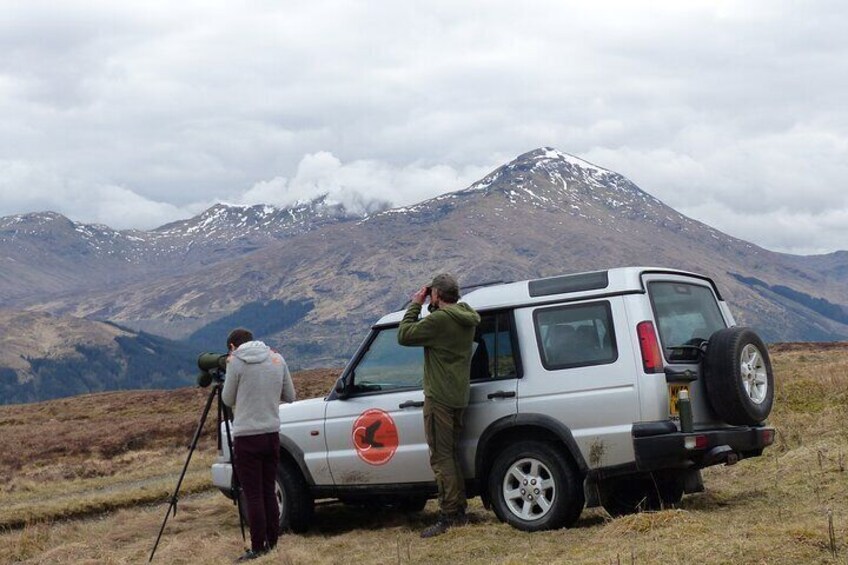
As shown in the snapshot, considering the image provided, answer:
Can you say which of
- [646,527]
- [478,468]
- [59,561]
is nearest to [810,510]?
[646,527]

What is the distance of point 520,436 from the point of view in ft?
31.5

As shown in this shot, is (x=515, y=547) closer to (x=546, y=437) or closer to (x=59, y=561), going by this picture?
(x=546, y=437)

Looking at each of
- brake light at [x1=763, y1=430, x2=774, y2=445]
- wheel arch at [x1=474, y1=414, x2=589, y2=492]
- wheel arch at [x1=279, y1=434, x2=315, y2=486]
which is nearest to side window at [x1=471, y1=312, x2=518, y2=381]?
wheel arch at [x1=474, y1=414, x2=589, y2=492]

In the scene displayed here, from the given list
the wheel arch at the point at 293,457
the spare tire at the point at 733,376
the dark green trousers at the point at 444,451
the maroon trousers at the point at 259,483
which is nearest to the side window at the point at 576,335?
the spare tire at the point at 733,376

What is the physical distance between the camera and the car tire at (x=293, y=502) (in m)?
11.0

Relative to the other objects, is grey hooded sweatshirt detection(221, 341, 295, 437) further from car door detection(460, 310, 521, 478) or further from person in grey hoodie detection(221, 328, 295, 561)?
car door detection(460, 310, 521, 478)

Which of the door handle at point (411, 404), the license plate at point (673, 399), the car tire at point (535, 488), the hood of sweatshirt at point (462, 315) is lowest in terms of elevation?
the car tire at point (535, 488)

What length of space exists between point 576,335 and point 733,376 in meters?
1.50

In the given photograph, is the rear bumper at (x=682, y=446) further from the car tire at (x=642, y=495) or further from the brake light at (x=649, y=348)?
the car tire at (x=642, y=495)

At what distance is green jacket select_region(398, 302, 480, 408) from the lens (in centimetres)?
959

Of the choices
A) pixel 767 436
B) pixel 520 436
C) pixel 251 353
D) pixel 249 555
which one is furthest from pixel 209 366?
pixel 767 436

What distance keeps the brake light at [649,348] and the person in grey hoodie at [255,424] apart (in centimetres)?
355

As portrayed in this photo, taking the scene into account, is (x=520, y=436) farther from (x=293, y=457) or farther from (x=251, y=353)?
(x=293, y=457)

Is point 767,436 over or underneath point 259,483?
underneath
